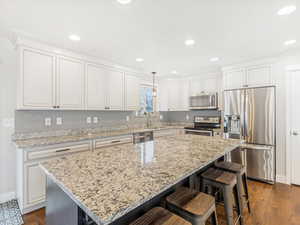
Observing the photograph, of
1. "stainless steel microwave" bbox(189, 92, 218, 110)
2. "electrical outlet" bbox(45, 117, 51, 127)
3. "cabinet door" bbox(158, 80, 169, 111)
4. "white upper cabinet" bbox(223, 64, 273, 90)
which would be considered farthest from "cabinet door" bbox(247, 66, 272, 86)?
"electrical outlet" bbox(45, 117, 51, 127)

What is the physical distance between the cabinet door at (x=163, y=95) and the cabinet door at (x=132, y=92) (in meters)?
1.35

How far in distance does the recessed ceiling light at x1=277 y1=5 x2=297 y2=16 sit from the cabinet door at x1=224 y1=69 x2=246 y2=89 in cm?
173

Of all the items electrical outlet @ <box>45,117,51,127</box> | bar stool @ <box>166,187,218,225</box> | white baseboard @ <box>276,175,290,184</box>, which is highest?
electrical outlet @ <box>45,117,51,127</box>

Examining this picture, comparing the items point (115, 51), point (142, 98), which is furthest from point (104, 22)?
point (142, 98)

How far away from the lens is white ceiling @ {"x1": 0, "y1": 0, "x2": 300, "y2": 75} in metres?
1.73

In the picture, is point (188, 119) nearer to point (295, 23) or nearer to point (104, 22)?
point (295, 23)

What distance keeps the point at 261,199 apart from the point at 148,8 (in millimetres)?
3106

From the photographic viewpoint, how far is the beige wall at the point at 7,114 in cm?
251

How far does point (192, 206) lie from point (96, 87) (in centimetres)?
281

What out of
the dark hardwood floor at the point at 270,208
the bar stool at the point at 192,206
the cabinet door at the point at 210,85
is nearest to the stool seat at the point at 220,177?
the bar stool at the point at 192,206

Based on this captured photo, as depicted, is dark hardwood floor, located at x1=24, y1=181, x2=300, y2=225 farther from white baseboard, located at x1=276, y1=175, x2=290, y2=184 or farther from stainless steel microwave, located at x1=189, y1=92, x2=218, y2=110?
stainless steel microwave, located at x1=189, y1=92, x2=218, y2=110

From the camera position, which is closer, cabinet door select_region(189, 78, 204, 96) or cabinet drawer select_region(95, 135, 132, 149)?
cabinet drawer select_region(95, 135, 132, 149)

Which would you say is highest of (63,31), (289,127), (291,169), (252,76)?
(63,31)

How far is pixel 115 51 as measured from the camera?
2.99m
